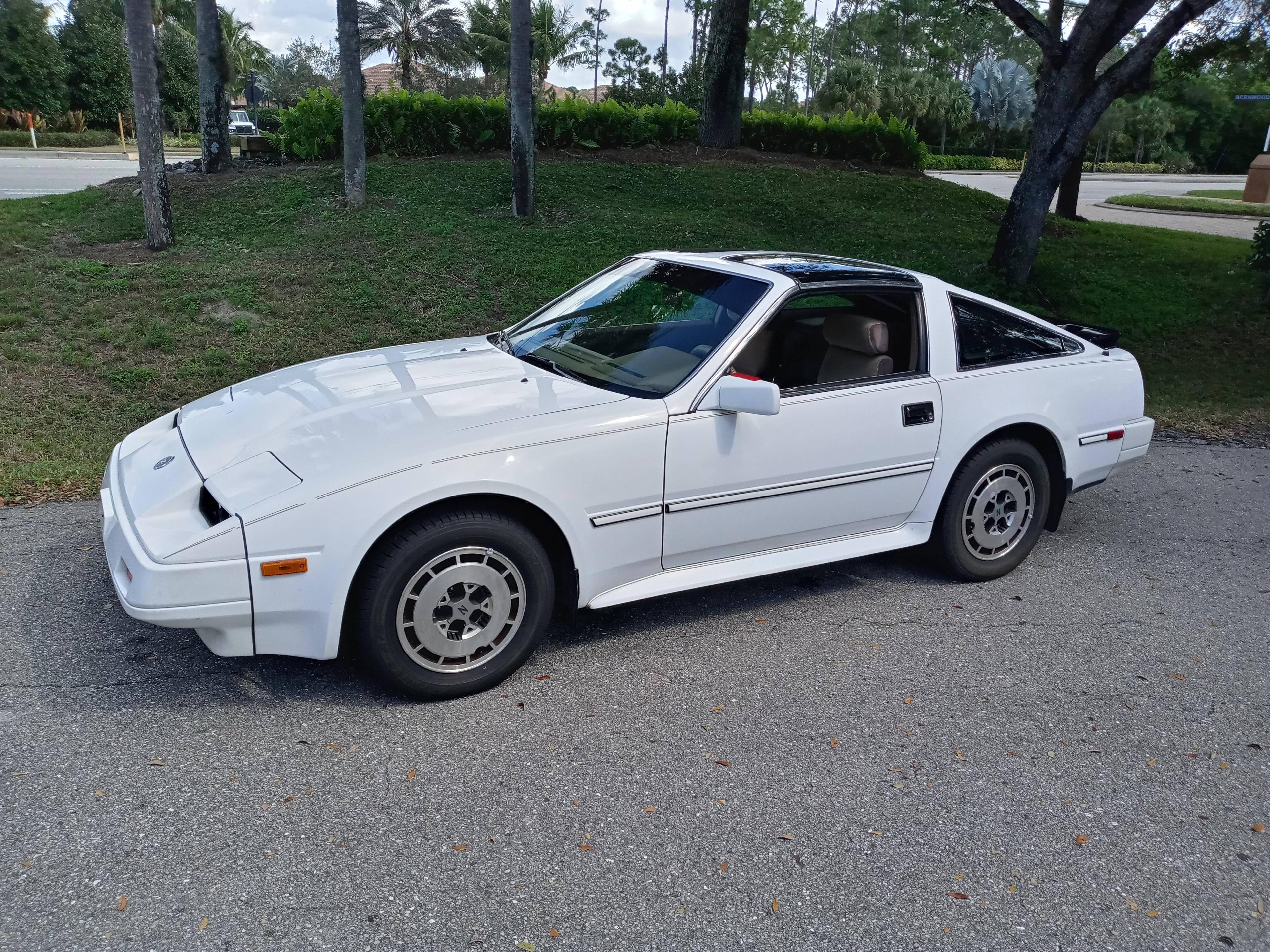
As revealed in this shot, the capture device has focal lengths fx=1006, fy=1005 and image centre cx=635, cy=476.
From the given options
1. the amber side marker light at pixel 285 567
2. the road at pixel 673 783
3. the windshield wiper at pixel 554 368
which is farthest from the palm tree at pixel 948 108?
the amber side marker light at pixel 285 567

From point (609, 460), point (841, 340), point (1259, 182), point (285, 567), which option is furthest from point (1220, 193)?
point (285, 567)

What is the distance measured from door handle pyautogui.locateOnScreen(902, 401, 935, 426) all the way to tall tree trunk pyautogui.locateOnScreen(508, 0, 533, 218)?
809cm

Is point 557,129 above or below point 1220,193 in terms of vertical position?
above

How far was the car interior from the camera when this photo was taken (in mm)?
4578

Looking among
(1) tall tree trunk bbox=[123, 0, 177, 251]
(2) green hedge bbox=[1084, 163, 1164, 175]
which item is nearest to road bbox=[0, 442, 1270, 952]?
(1) tall tree trunk bbox=[123, 0, 177, 251]

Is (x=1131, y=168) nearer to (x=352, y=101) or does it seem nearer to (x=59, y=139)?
(x=59, y=139)

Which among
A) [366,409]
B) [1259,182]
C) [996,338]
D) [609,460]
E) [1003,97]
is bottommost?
[609,460]

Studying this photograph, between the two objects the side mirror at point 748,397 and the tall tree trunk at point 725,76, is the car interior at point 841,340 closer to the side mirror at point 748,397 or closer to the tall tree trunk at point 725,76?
the side mirror at point 748,397

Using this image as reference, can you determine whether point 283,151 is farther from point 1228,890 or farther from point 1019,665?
point 1228,890

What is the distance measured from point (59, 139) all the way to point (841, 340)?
129 ft

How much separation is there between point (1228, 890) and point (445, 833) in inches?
88.7

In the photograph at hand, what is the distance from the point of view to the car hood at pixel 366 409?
11.8 feet

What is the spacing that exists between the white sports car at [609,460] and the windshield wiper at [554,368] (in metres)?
0.02

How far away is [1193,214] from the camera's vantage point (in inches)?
1041
